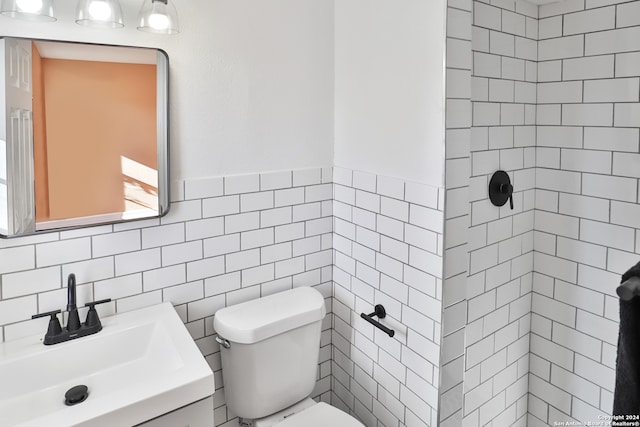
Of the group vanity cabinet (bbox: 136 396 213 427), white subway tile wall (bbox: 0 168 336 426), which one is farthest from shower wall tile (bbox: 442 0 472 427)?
vanity cabinet (bbox: 136 396 213 427)

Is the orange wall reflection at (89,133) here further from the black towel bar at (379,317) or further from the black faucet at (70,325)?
the black towel bar at (379,317)

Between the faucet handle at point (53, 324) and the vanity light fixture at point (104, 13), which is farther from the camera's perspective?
the faucet handle at point (53, 324)

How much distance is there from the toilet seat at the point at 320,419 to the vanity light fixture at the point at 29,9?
57.2 inches

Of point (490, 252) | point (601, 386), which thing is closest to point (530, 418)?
point (601, 386)

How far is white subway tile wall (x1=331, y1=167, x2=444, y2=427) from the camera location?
1468 millimetres

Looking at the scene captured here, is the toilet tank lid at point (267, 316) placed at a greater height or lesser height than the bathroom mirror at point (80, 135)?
lesser

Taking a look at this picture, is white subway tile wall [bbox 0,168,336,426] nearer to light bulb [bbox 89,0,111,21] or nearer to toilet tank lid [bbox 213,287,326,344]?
toilet tank lid [bbox 213,287,326,344]

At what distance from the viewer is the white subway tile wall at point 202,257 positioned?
1.32 metres

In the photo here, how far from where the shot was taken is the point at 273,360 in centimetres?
158

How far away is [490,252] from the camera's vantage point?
1.72 m

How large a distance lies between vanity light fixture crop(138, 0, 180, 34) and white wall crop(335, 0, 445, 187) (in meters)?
0.70

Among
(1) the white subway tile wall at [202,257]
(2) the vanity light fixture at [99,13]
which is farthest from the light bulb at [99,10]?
(1) the white subway tile wall at [202,257]

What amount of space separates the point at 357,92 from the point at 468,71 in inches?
18.3

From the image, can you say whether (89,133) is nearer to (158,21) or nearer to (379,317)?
(158,21)
